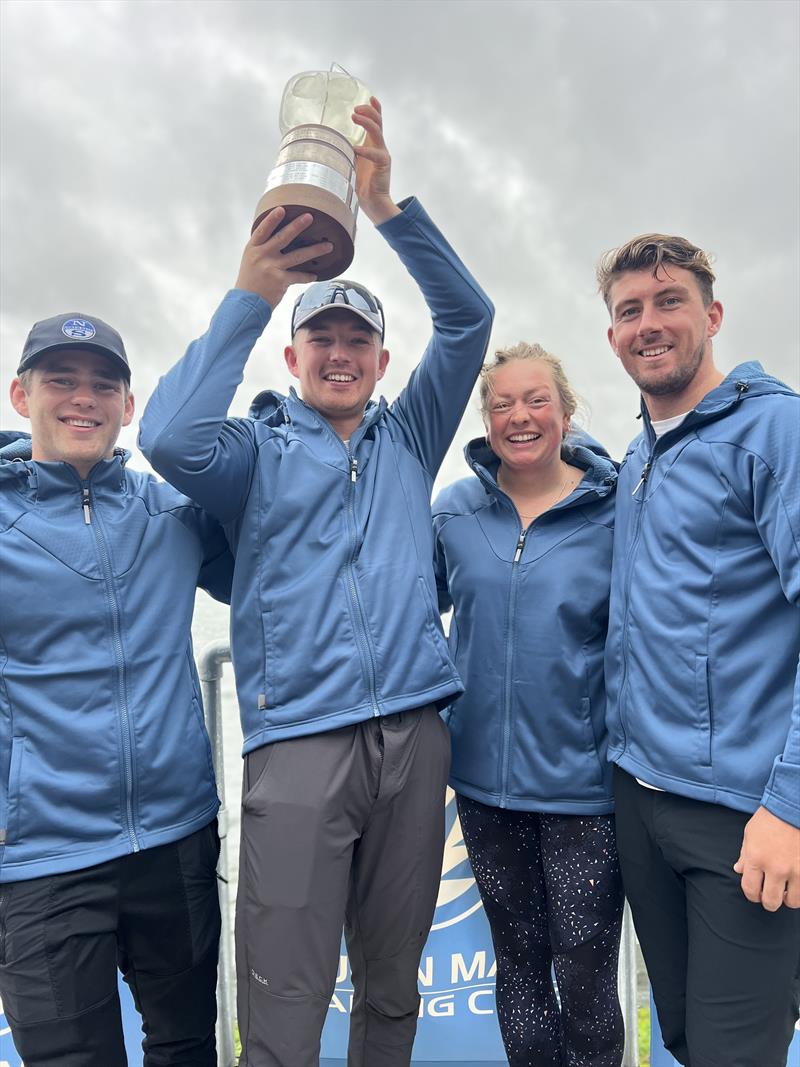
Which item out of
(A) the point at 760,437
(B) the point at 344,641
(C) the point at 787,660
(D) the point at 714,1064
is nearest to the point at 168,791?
(B) the point at 344,641

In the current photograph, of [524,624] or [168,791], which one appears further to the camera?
[524,624]

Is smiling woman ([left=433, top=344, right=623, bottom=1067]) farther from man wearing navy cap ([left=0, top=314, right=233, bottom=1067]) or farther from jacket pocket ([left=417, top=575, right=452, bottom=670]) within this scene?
man wearing navy cap ([left=0, top=314, right=233, bottom=1067])

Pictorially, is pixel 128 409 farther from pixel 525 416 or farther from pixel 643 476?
pixel 643 476

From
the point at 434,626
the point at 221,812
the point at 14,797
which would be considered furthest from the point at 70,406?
the point at 221,812

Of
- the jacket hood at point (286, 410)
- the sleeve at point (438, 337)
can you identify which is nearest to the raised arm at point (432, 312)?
the sleeve at point (438, 337)

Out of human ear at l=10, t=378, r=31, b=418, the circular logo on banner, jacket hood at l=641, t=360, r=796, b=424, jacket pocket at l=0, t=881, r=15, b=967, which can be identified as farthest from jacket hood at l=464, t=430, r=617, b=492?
jacket pocket at l=0, t=881, r=15, b=967

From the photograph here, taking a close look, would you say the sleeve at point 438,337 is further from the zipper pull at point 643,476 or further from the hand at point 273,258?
the zipper pull at point 643,476

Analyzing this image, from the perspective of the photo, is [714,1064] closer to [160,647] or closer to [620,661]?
[620,661]

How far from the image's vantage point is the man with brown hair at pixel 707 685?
1.85 meters

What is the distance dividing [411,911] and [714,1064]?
0.88 m

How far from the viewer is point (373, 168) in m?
2.35

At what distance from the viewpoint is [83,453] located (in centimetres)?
236

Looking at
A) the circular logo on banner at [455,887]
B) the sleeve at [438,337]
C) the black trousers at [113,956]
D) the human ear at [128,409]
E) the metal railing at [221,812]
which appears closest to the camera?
the black trousers at [113,956]

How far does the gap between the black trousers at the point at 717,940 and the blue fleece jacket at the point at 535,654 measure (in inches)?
12.4
